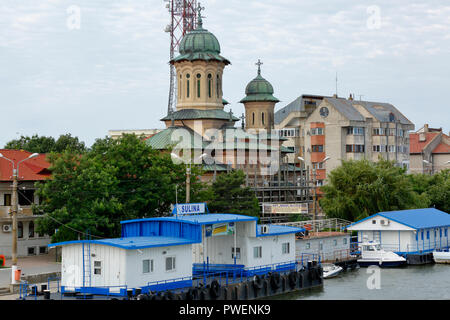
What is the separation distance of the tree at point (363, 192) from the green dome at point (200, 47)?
2234 cm

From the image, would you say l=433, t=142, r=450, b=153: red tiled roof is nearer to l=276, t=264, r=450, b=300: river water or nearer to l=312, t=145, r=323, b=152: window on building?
l=312, t=145, r=323, b=152: window on building

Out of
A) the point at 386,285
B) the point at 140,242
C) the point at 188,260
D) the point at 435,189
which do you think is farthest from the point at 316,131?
the point at 140,242

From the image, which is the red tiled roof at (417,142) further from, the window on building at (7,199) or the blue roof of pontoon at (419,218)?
the window on building at (7,199)

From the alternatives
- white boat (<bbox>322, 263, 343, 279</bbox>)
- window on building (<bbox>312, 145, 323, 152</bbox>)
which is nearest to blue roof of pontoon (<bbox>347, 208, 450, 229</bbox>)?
white boat (<bbox>322, 263, 343, 279</bbox>)

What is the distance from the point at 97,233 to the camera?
48031 mm

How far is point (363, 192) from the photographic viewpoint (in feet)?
214

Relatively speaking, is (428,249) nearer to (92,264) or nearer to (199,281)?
(199,281)

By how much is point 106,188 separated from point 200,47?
121 feet

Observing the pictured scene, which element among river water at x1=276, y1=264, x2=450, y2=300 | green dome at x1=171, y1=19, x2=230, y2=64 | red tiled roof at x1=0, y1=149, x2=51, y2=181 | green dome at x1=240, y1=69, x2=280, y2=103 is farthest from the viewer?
green dome at x1=240, y1=69, x2=280, y2=103

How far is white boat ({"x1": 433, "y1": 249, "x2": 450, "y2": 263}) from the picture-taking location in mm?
55188

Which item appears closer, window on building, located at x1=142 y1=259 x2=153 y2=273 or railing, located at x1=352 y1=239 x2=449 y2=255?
window on building, located at x1=142 y1=259 x2=153 y2=273

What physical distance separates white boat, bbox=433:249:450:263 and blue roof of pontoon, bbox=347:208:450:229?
7.45 feet

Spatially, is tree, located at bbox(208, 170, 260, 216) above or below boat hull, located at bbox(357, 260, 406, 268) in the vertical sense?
above
